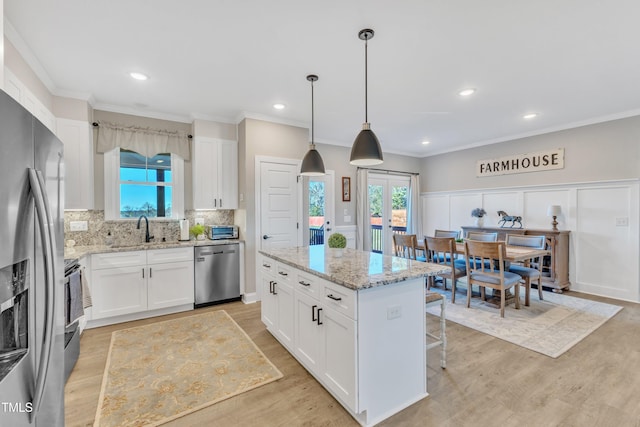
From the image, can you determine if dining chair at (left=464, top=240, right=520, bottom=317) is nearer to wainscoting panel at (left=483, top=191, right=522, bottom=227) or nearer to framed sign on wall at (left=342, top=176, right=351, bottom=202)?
wainscoting panel at (left=483, top=191, right=522, bottom=227)

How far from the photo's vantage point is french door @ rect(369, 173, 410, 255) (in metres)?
6.54

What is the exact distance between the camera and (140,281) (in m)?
3.61

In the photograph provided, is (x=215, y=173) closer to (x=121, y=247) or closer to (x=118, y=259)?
(x=121, y=247)

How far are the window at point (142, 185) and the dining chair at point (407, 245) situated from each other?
3455 millimetres

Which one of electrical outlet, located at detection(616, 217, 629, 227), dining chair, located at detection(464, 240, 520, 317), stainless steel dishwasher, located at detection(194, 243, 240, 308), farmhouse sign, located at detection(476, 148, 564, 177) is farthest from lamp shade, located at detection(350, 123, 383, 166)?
electrical outlet, located at detection(616, 217, 629, 227)

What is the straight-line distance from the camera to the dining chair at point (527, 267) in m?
3.94

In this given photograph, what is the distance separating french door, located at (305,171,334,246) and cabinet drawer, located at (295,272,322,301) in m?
3.30

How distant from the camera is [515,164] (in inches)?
215

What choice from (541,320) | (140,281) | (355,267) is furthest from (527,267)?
(140,281)

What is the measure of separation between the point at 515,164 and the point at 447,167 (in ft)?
4.81

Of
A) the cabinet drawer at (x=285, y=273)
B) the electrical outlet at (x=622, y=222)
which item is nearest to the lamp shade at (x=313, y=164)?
the cabinet drawer at (x=285, y=273)

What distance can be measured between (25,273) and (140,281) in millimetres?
3072

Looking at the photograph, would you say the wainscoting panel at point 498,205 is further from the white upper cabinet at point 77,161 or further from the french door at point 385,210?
the white upper cabinet at point 77,161

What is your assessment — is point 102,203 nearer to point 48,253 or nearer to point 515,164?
point 48,253
